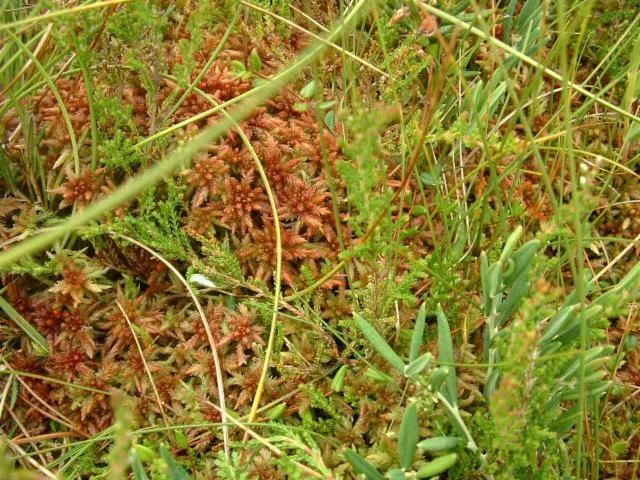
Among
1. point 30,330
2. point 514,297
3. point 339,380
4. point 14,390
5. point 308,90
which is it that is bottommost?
point 14,390

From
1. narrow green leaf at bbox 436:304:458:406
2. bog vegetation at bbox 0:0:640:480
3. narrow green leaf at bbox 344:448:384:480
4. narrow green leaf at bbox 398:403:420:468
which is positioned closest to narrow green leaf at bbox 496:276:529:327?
bog vegetation at bbox 0:0:640:480

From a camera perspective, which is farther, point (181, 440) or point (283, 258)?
point (283, 258)

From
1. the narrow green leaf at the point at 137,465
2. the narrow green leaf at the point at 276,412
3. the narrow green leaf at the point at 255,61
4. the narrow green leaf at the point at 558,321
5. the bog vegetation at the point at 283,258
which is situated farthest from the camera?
the narrow green leaf at the point at 255,61

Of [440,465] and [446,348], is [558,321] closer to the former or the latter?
[446,348]

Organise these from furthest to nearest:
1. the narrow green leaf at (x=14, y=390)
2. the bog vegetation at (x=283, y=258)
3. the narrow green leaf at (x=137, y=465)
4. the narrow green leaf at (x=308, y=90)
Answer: the narrow green leaf at (x=308, y=90), the narrow green leaf at (x=14, y=390), the bog vegetation at (x=283, y=258), the narrow green leaf at (x=137, y=465)

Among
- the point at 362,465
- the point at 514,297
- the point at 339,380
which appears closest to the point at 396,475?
the point at 362,465

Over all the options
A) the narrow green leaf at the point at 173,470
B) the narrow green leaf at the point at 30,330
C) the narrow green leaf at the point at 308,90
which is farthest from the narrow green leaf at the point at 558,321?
the narrow green leaf at the point at 30,330

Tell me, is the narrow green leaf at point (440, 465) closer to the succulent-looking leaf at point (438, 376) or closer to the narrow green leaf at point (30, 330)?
the succulent-looking leaf at point (438, 376)
